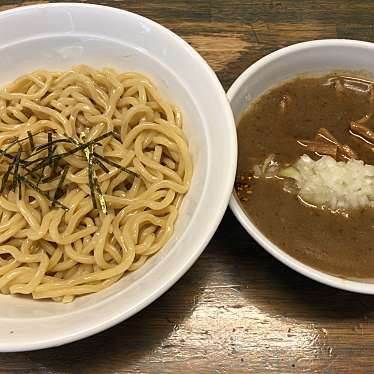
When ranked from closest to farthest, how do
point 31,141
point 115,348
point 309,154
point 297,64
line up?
point 115,348, point 31,141, point 309,154, point 297,64

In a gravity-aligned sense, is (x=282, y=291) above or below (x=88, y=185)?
below

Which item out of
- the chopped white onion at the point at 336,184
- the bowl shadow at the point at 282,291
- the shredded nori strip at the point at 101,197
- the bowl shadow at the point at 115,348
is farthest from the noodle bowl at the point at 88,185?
the chopped white onion at the point at 336,184

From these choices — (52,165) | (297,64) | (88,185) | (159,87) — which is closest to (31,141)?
(52,165)

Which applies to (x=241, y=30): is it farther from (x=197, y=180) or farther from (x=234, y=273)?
(x=234, y=273)

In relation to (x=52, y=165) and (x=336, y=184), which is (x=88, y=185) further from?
(x=336, y=184)

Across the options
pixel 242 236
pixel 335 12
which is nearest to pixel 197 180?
pixel 242 236

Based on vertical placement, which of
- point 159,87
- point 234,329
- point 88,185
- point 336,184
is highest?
point 159,87
